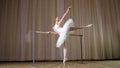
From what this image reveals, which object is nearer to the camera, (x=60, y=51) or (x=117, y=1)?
(x=60, y=51)

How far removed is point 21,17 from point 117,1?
349 centimetres

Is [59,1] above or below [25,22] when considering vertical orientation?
above

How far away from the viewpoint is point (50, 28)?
21.6 feet

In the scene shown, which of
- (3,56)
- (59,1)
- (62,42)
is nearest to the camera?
(62,42)

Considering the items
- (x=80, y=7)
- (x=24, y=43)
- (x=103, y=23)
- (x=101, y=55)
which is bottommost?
(x=101, y=55)

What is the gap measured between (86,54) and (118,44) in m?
1.22

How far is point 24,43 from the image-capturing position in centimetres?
648

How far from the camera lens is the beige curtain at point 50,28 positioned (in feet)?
21.2

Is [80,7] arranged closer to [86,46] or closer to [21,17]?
[86,46]

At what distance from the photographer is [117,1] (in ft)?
23.2

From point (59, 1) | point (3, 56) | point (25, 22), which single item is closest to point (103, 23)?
point (59, 1)

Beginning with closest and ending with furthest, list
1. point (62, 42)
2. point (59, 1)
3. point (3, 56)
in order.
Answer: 1. point (62, 42)
2. point (3, 56)
3. point (59, 1)

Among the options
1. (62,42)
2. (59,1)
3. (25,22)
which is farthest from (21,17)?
(62,42)

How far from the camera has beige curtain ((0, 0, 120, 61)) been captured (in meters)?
6.48
